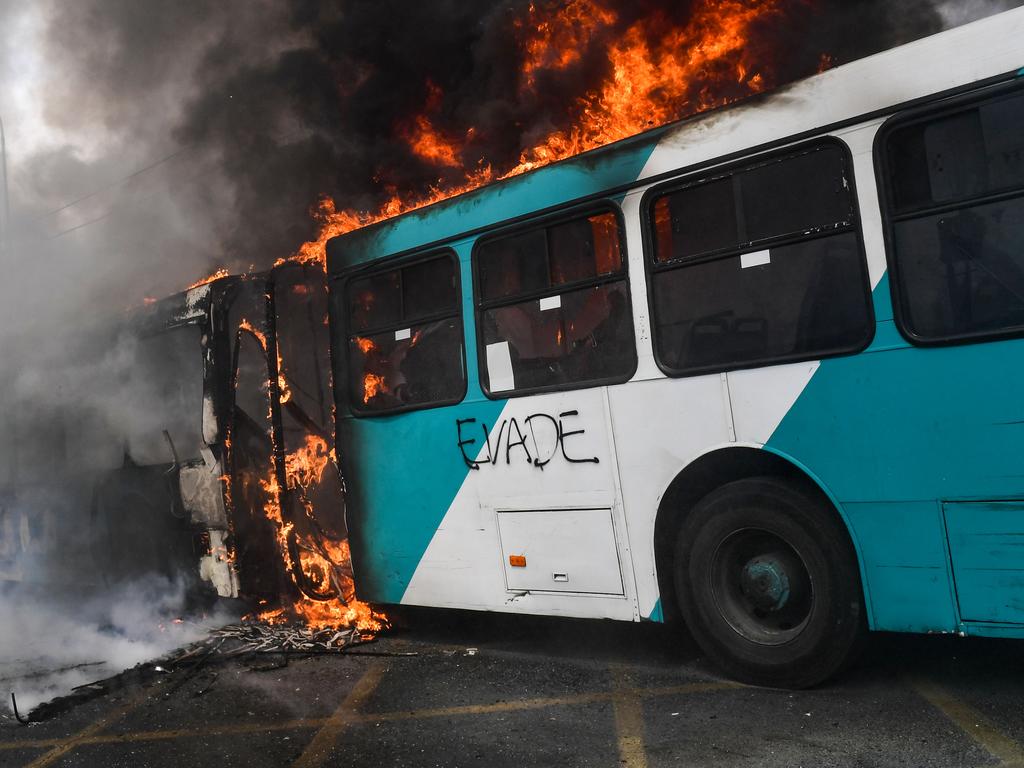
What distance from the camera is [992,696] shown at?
3.87 metres

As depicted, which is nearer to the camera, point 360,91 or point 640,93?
point 640,93

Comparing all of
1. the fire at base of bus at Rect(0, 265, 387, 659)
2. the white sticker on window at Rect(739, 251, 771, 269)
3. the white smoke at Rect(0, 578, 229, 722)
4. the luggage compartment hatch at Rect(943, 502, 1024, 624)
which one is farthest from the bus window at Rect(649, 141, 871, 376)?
the white smoke at Rect(0, 578, 229, 722)

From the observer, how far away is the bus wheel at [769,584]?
13.0 feet

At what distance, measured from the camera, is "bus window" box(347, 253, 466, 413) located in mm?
5473

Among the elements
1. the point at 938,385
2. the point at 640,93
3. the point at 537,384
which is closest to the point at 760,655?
the point at 938,385

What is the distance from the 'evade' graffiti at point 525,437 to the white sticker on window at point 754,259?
1.27 m

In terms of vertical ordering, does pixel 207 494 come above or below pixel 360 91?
below

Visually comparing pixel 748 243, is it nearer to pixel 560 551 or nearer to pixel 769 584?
pixel 769 584

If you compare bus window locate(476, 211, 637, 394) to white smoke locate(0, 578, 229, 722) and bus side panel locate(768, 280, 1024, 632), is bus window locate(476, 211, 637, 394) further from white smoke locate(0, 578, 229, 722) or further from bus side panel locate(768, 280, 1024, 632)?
white smoke locate(0, 578, 229, 722)

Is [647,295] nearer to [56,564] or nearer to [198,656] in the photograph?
[198,656]

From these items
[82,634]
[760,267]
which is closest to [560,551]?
[760,267]

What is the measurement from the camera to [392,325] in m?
5.80

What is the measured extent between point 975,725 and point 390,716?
277cm

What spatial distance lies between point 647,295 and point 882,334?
4.08ft
